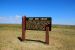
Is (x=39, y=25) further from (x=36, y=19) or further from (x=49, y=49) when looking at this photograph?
(x=49, y=49)

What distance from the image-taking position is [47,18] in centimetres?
1692

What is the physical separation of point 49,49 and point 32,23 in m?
4.59

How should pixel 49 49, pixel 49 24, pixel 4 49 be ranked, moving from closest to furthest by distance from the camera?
pixel 4 49
pixel 49 49
pixel 49 24

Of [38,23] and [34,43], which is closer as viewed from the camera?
[34,43]

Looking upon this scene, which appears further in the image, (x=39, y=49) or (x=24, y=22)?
(x=24, y=22)

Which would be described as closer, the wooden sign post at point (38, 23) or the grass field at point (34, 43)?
the grass field at point (34, 43)

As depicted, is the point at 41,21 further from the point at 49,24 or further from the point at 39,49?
the point at 39,49

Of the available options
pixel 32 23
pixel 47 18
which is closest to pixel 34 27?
pixel 32 23

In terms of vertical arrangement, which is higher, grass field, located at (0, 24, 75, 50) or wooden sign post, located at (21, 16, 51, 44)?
wooden sign post, located at (21, 16, 51, 44)

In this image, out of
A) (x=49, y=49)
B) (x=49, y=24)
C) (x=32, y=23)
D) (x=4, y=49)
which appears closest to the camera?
(x=4, y=49)

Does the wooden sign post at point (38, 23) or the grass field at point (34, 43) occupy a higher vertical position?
the wooden sign post at point (38, 23)

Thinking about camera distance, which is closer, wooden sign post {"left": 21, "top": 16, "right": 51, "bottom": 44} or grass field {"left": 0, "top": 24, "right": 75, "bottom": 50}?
grass field {"left": 0, "top": 24, "right": 75, "bottom": 50}

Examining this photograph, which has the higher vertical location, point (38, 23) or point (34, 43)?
point (38, 23)

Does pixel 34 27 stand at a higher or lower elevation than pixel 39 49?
higher
